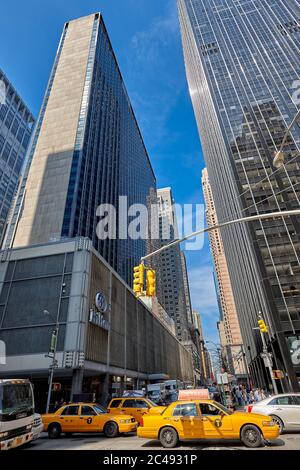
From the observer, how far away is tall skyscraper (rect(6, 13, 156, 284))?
71.4 m

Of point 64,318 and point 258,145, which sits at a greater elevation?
point 258,145

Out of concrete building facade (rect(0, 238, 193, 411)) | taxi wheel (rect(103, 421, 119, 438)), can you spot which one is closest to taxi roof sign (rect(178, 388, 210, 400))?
taxi wheel (rect(103, 421, 119, 438))

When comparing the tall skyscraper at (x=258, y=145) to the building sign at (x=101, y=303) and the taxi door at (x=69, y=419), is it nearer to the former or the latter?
the taxi door at (x=69, y=419)

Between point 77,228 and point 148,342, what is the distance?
32.8 metres

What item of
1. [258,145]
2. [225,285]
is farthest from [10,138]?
[225,285]

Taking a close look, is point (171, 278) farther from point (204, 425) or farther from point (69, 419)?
point (204, 425)

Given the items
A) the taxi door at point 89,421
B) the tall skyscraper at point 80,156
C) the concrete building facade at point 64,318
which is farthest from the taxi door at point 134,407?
the tall skyscraper at point 80,156

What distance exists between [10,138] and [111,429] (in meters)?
116

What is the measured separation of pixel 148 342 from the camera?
53688 millimetres

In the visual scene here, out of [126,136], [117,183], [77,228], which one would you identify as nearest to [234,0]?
[126,136]

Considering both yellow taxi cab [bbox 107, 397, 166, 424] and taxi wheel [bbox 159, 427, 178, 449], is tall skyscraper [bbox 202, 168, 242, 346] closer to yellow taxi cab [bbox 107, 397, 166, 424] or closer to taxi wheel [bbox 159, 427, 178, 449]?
yellow taxi cab [bbox 107, 397, 166, 424]

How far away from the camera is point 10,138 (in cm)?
10644

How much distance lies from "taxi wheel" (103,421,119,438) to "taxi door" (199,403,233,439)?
5.10 m
